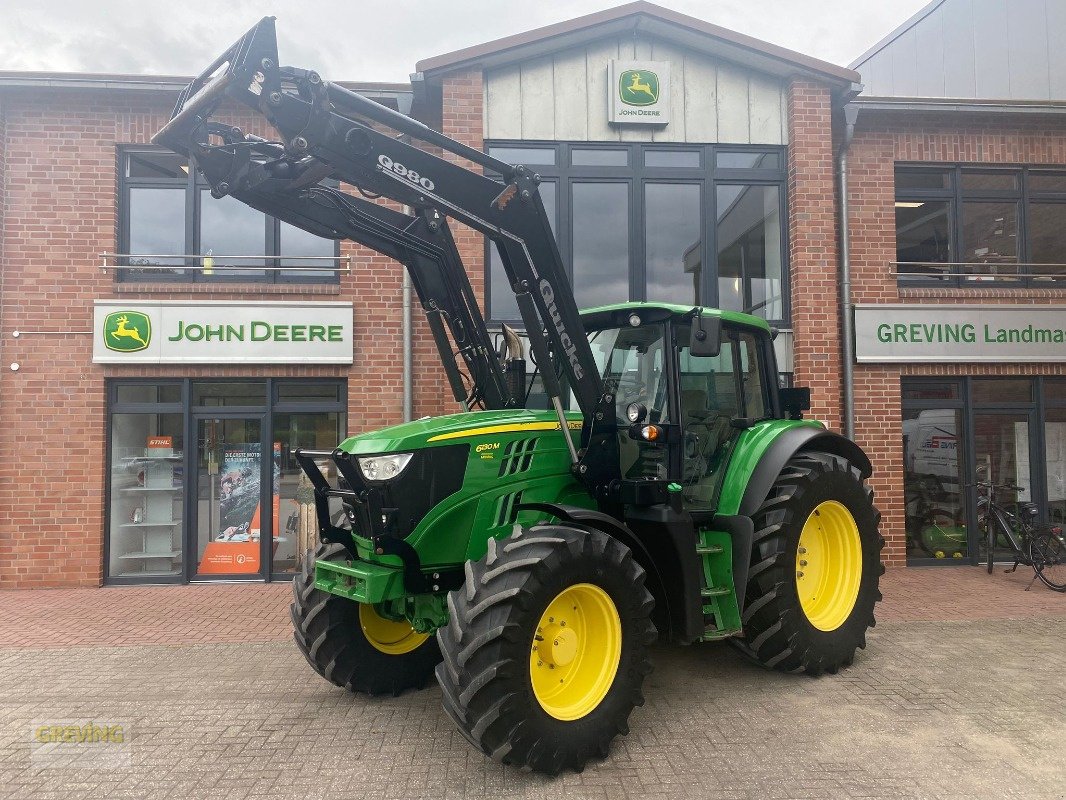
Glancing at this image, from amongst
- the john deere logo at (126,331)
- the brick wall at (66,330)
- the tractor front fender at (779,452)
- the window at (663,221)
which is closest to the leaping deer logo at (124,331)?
the john deere logo at (126,331)

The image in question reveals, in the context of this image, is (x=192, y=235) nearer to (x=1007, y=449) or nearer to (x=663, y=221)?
(x=663, y=221)

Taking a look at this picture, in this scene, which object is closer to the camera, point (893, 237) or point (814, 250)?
point (814, 250)

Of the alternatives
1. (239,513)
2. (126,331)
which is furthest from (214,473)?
(126,331)

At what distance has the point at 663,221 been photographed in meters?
8.57

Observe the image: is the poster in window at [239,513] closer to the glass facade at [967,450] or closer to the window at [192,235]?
the window at [192,235]

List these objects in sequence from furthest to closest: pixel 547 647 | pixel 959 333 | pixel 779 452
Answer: pixel 959 333 < pixel 779 452 < pixel 547 647

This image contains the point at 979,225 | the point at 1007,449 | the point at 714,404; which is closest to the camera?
the point at 714,404

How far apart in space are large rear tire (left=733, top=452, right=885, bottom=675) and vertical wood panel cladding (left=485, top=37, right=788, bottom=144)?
5.04 m

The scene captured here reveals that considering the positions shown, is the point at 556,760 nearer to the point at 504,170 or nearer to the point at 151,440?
the point at 504,170

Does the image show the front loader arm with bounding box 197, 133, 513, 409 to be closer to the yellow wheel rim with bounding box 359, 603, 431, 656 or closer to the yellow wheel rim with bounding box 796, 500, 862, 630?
the yellow wheel rim with bounding box 359, 603, 431, 656

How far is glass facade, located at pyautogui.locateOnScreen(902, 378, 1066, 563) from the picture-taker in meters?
8.62

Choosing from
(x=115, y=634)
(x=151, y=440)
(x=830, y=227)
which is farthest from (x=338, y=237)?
(x=830, y=227)

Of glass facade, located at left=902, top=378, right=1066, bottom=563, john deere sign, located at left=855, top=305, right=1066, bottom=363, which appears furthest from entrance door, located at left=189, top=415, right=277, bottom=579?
glass facade, located at left=902, top=378, right=1066, bottom=563

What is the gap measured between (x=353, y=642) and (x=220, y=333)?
4.90m
